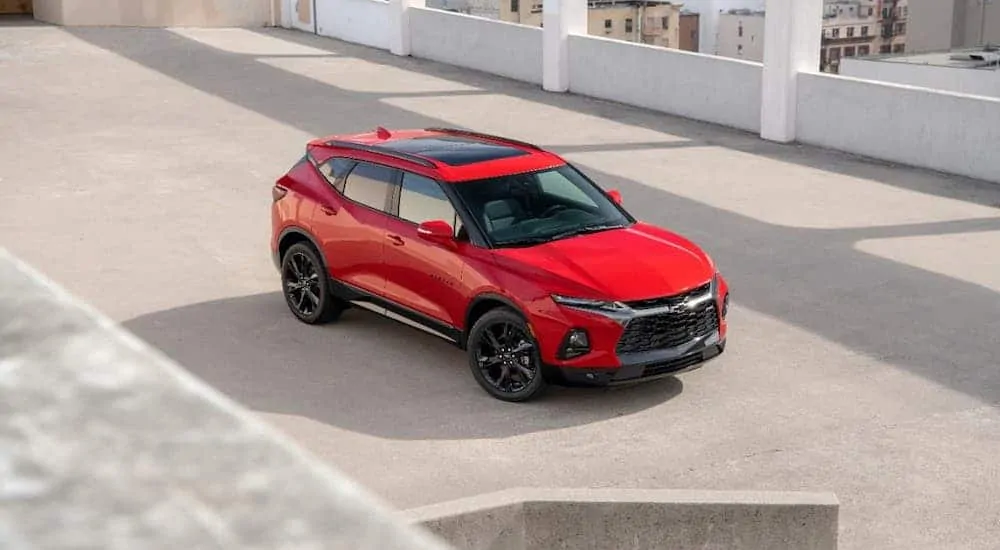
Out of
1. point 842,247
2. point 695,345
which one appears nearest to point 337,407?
point 695,345

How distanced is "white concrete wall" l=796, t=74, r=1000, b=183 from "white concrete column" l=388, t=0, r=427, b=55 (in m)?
11.4

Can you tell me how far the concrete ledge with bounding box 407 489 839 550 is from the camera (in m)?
7.07

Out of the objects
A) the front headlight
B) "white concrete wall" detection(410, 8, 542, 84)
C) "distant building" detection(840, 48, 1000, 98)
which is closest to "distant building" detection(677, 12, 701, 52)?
"distant building" detection(840, 48, 1000, 98)

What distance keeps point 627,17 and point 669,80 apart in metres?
54.8

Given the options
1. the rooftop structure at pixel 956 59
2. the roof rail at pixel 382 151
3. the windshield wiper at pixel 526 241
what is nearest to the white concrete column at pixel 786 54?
the roof rail at pixel 382 151

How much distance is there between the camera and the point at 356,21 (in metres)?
32.5

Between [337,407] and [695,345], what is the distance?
2.43 meters

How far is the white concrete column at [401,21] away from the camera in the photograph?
30.2 meters

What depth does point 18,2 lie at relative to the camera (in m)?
37.2

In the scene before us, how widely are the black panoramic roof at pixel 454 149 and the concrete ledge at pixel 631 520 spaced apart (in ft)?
13.5

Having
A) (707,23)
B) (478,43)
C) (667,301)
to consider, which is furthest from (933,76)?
(707,23)

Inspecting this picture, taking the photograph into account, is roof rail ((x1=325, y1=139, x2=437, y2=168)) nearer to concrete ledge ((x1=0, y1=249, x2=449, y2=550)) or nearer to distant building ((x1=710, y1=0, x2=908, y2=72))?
concrete ledge ((x1=0, y1=249, x2=449, y2=550))

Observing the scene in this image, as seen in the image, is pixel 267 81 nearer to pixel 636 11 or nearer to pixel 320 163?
pixel 320 163

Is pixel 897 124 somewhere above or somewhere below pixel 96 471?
below
